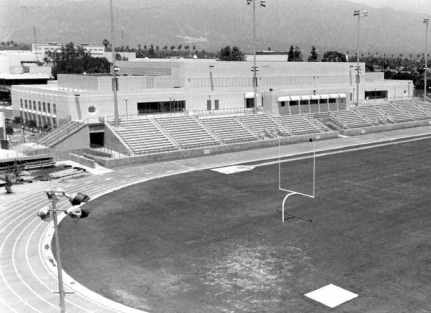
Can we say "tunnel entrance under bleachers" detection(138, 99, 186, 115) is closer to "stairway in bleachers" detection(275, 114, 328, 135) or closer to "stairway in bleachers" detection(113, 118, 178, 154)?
"stairway in bleachers" detection(113, 118, 178, 154)

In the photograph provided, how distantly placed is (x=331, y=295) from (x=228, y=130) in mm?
37400

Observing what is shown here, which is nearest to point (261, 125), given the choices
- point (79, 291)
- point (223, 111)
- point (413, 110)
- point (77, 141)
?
point (223, 111)

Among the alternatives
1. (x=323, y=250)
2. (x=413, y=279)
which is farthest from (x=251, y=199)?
(x=413, y=279)

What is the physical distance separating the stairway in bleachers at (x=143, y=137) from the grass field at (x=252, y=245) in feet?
30.7

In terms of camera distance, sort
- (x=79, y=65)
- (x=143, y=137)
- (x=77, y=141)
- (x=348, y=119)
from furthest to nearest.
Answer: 1. (x=79, y=65)
2. (x=348, y=119)
3. (x=143, y=137)
4. (x=77, y=141)

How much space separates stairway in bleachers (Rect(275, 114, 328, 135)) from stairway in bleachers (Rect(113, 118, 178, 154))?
16.3m

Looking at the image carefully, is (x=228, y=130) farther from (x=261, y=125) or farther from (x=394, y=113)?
(x=394, y=113)

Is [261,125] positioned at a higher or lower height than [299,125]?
higher

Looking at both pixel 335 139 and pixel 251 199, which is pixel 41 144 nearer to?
pixel 251 199

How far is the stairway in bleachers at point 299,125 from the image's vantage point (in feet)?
197

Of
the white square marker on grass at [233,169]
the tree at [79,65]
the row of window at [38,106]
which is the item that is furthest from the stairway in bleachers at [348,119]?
the tree at [79,65]

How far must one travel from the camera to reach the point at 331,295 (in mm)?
19609

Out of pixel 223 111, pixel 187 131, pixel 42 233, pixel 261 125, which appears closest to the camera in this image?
pixel 42 233

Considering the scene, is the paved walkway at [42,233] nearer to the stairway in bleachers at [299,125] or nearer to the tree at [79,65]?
the stairway in bleachers at [299,125]
